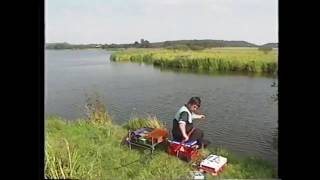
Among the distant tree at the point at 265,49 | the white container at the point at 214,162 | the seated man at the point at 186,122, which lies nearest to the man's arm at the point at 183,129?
the seated man at the point at 186,122

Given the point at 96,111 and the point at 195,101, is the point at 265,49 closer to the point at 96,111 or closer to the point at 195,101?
the point at 195,101

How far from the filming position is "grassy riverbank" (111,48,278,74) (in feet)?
4.38

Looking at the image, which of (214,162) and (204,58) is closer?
(214,162)

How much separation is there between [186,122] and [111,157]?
0.29 m

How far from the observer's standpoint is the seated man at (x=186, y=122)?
128cm

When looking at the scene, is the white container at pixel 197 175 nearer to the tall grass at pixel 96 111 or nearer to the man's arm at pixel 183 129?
the man's arm at pixel 183 129

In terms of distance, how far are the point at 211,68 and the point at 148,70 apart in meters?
0.24

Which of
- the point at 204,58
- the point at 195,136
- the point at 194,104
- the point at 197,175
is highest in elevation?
the point at 204,58

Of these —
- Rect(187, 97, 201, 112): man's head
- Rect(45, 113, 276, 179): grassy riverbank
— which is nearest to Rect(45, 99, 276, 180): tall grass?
Rect(45, 113, 276, 179): grassy riverbank

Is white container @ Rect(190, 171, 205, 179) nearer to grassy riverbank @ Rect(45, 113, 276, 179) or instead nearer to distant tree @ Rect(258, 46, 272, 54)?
grassy riverbank @ Rect(45, 113, 276, 179)

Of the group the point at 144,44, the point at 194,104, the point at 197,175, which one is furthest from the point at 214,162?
the point at 144,44

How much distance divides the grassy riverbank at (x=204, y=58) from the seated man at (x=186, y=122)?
0.51 feet

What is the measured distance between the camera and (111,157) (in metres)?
1.27
